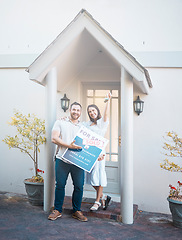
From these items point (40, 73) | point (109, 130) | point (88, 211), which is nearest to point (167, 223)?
point (88, 211)

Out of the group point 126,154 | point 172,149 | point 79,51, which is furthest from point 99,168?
point 79,51

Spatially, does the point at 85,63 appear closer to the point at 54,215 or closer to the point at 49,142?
the point at 49,142

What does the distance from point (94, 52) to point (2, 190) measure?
374 centimetres

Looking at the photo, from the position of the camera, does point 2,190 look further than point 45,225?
Yes

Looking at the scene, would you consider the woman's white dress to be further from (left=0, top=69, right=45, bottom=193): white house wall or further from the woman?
(left=0, top=69, right=45, bottom=193): white house wall

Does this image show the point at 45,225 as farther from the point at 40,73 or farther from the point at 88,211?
the point at 40,73

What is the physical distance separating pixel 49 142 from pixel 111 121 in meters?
1.66

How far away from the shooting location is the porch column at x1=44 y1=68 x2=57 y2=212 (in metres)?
4.03

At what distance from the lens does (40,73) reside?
380 centimetres

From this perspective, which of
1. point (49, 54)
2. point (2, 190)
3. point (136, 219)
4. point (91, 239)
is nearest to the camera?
point (91, 239)

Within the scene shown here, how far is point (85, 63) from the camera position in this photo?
498cm

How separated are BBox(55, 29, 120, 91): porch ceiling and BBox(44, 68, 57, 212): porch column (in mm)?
296

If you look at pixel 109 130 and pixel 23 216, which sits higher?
pixel 109 130

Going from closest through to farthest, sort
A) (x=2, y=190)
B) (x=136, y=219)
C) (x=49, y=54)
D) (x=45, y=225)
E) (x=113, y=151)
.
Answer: (x=45, y=225) → (x=49, y=54) → (x=136, y=219) → (x=113, y=151) → (x=2, y=190)
